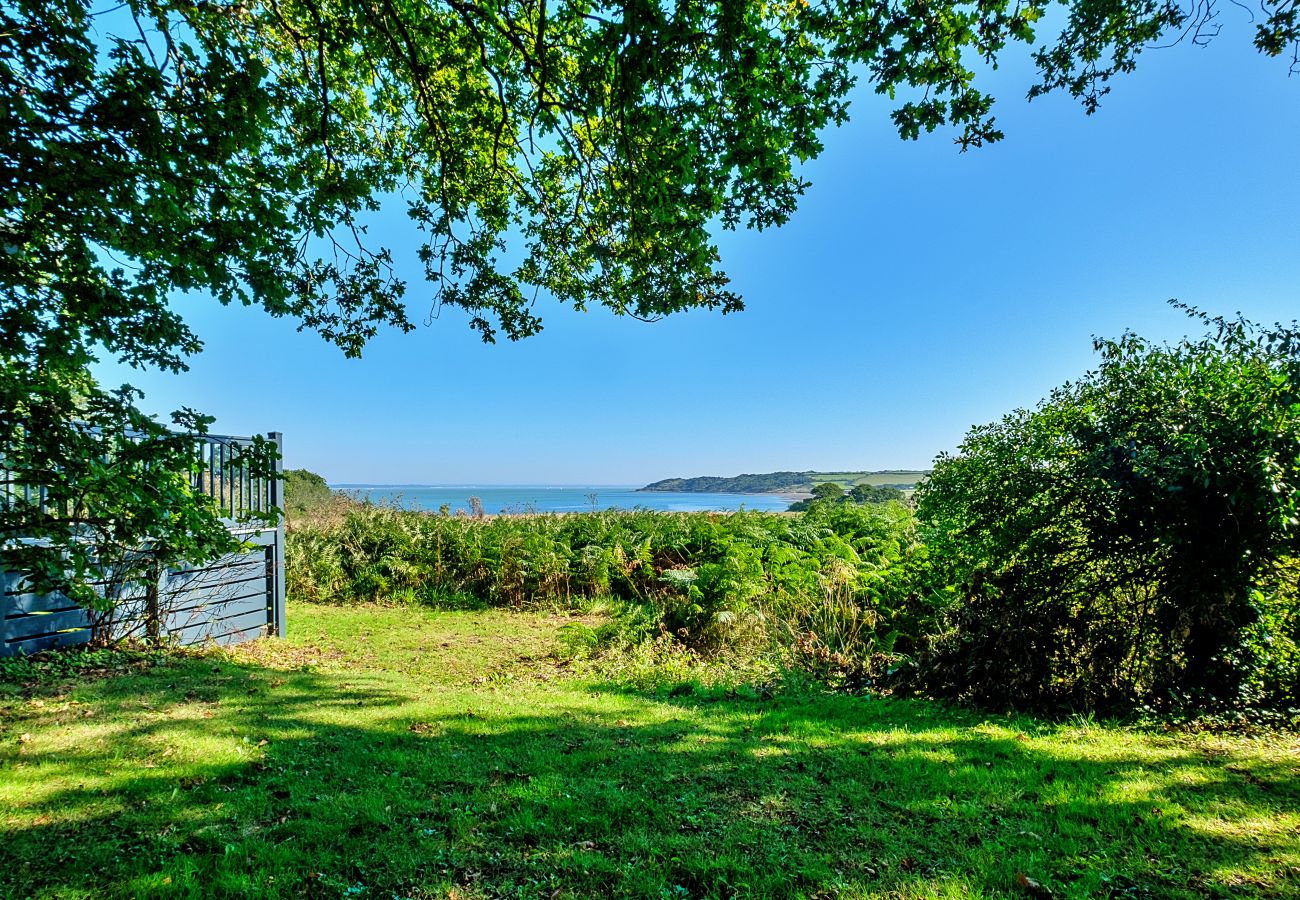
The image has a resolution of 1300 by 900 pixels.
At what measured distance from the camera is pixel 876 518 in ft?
37.4

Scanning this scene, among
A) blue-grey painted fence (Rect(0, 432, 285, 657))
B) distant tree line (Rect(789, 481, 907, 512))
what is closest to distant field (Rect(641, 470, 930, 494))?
distant tree line (Rect(789, 481, 907, 512))

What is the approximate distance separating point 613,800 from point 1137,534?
15.3 ft

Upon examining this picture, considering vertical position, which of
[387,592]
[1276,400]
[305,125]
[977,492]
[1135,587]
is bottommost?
[387,592]

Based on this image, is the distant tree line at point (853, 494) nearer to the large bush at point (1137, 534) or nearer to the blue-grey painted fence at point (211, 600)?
the large bush at point (1137, 534)

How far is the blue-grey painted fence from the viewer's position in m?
5.95

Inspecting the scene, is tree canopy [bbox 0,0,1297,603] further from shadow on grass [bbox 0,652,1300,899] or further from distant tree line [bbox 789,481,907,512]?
distant tree line [bbox 789,481,907,512]

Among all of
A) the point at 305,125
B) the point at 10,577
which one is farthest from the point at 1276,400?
the point at 10,577

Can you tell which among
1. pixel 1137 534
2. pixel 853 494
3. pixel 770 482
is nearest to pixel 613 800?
pixel 1137 534

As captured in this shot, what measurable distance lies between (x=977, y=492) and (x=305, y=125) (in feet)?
23.9

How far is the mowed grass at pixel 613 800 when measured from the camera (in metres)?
2.51

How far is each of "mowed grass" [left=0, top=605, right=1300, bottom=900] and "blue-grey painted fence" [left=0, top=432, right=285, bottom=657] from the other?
1034 mm

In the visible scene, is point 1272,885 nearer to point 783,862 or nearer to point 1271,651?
point 783,862

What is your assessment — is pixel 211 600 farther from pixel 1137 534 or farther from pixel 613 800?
pixel 1137 534

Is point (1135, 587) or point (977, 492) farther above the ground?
point (977, 492)
